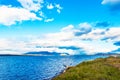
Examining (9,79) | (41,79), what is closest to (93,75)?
(41,79)

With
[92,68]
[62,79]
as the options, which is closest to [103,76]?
[92,68]

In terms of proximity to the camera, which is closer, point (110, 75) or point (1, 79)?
point (110, 75)

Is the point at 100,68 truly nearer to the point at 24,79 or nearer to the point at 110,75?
the point at 110,75

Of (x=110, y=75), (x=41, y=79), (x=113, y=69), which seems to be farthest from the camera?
(x=41, y=79)

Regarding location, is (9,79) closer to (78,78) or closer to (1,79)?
(1,79)

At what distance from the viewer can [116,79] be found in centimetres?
3300

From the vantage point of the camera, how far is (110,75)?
116 ft

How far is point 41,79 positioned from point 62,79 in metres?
45.5

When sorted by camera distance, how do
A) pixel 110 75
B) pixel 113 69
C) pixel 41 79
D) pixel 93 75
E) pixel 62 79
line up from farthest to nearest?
pixel 41 79 → pixel 113 69 → pixel 110 75 → pixel 93 75 → pixel 62 79

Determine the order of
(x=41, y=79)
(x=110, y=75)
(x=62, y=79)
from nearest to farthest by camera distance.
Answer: (x=62, y=79) → (x=110, y=75) → (x=41, y=79)

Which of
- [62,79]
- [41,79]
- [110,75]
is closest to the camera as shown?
[62,79]

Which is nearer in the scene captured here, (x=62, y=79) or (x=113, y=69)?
(x=62, y=79)

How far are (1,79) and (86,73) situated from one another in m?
52.3

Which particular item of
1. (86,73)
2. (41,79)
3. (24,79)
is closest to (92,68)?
(86,73)
